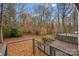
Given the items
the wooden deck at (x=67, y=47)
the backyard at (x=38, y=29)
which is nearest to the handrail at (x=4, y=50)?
the backyard at (x=38, y=29)

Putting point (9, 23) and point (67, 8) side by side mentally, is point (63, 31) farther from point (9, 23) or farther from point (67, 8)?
point (9, 23)

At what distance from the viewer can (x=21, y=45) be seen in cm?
120

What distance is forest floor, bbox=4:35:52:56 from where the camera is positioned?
1192mm

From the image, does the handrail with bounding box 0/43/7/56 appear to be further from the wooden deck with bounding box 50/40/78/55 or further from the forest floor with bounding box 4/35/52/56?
the wooden deck with bounding box 50/40/78/55

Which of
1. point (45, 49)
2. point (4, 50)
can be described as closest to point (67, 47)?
point (45, 49)

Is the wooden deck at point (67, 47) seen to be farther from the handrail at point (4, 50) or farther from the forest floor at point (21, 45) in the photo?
the handrail at point (4, 50)

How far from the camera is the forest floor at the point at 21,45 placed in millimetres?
1192

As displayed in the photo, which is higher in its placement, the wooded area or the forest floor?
the wooded area

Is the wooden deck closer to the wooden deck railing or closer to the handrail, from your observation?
the wooden deck railing

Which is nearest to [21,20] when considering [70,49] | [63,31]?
[63,31]

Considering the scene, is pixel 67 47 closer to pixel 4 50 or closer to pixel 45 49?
pixel 45 49

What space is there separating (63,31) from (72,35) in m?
0.08

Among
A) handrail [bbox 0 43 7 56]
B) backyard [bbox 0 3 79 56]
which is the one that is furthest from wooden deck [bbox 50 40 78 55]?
handrail [bbox 0 43 7 56]

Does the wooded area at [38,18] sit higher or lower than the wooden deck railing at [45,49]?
higher
